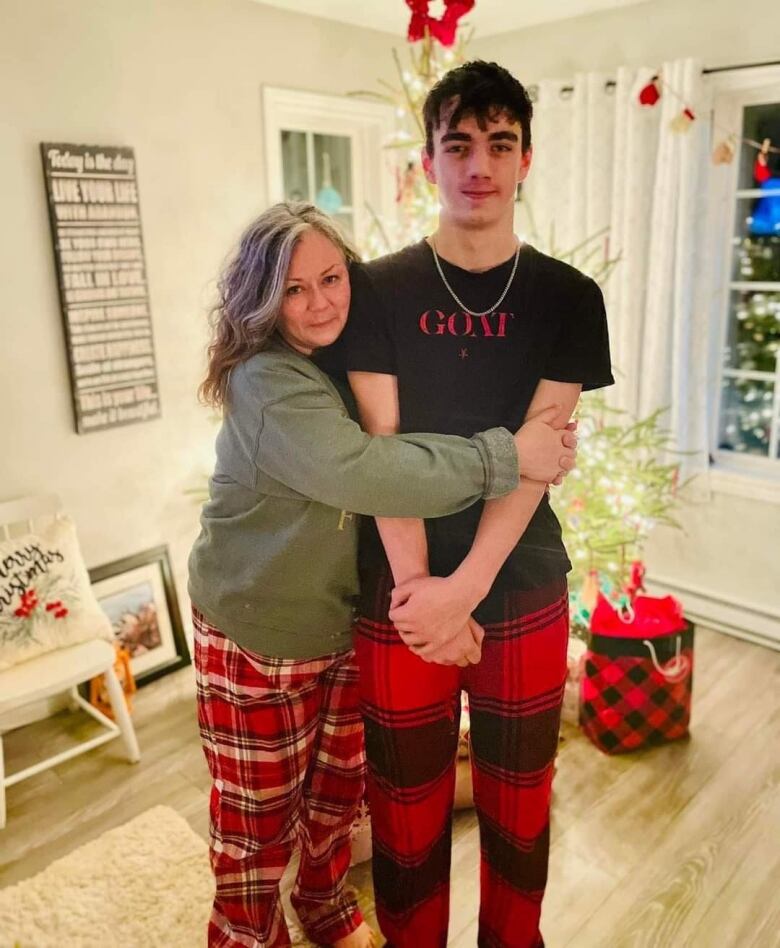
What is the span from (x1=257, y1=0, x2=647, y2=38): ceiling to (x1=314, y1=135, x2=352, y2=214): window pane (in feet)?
1.44

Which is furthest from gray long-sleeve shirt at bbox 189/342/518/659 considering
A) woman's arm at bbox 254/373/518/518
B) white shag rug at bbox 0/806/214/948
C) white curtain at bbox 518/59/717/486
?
white curtain at bbox 518/59/717/486

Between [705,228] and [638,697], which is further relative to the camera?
[705,228]

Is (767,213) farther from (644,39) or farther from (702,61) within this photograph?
(644,39)

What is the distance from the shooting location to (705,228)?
9.39 ft

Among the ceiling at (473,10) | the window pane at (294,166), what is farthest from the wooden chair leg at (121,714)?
the ceiling at (473,10)

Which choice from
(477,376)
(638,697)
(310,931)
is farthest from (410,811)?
(638,697)

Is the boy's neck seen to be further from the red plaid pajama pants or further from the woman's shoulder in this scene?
the red plaid pajama pants

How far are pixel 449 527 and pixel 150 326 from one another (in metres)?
1.74

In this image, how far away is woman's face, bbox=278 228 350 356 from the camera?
3.94 feet

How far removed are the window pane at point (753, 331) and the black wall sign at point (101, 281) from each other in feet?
7.02

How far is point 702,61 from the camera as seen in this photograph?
8.86 feet

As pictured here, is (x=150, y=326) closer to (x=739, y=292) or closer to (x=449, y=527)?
(x=449, y=527)

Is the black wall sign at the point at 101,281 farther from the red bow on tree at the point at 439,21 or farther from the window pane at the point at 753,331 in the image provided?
the window pane at the point at 753,331

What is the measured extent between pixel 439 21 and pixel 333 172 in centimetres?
118
